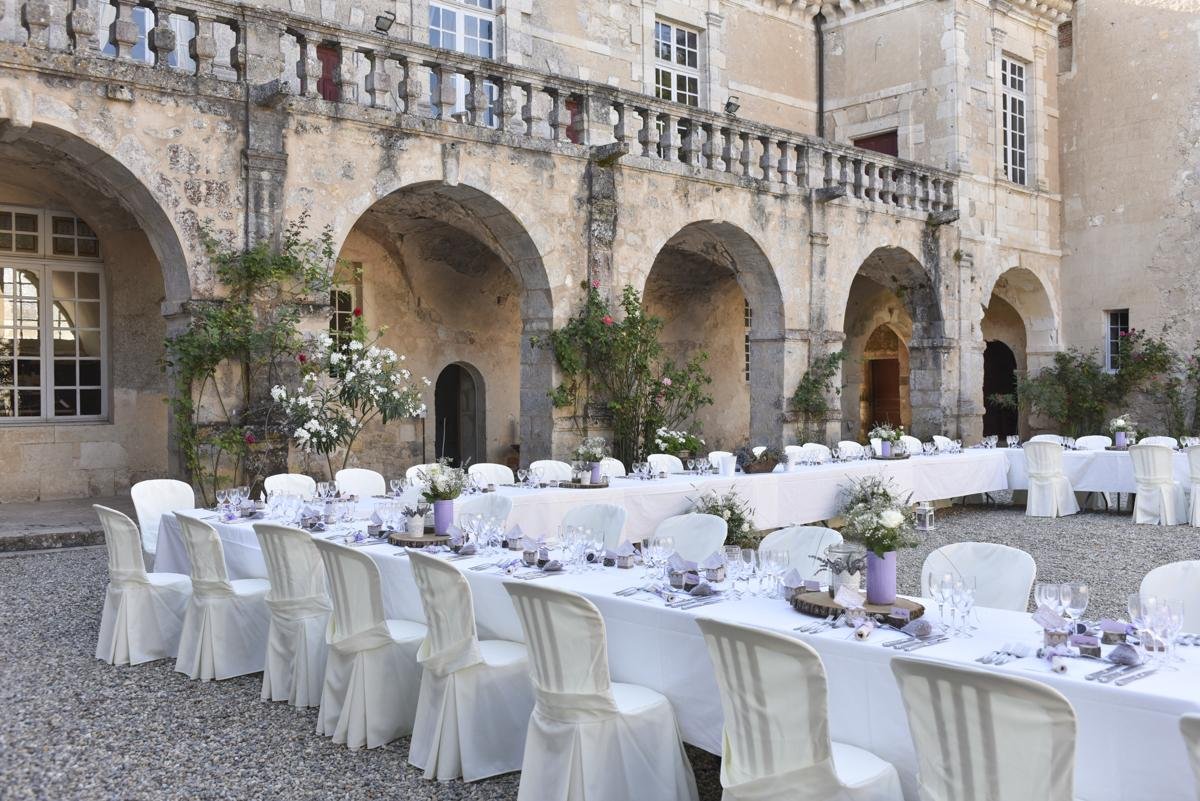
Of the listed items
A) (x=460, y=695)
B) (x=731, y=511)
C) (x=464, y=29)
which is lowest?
(x=460, y=695)

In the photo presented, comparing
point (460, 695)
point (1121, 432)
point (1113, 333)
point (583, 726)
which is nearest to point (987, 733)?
point (583, 726)

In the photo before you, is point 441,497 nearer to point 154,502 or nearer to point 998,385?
point 154,502

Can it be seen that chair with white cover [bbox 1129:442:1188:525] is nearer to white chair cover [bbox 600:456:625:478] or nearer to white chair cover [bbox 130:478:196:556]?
white chair cover [bbox 600:456:625:478]

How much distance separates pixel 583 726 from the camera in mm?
3301

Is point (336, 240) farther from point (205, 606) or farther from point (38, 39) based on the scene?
point (205, 606)

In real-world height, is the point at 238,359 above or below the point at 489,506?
above

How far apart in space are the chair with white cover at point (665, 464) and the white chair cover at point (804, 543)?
12.5ft

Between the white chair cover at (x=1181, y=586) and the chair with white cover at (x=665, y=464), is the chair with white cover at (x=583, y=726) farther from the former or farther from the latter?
the chair with white cover at (x=665, y=464)

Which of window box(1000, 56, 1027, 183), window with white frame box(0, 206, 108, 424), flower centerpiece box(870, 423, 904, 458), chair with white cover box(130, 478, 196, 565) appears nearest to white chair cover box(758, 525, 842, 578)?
chair with white cover box(130, 478, 196, 565)

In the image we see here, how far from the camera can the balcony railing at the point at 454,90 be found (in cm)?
768

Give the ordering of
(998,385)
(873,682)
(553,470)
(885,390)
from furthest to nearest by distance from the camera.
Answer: (885,390) → (998,385) → (553,470) → (873,682)

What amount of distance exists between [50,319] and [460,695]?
8.32 meters

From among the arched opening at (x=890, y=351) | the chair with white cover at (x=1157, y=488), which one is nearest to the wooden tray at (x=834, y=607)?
the chair with white cover at (x=1157, y=488)

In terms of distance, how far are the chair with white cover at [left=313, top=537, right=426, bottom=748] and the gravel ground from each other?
0.08 metres
